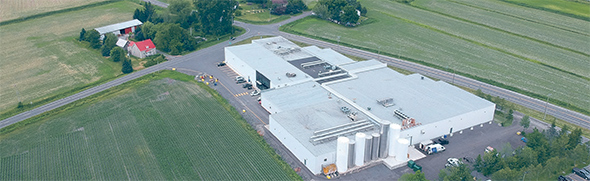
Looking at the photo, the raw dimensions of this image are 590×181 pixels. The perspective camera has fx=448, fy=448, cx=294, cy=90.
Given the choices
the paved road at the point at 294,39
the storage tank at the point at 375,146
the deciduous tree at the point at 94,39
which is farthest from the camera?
the deciduous tree at the point at 94,39

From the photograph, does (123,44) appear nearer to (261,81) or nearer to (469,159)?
(261,81)

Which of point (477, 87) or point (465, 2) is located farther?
point (465, 2)

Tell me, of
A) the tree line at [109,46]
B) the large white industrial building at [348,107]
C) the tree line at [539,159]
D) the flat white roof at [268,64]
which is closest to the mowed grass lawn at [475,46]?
the large white industrial building at [348,107]

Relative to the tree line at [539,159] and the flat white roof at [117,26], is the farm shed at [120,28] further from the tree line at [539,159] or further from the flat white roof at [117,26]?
the tree line at [539,159]

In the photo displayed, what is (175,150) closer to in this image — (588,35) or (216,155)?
(216,155)

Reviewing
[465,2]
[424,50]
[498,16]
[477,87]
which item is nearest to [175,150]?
[477,87]

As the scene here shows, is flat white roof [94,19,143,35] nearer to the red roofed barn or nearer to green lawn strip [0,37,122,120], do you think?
the red roofed barn
